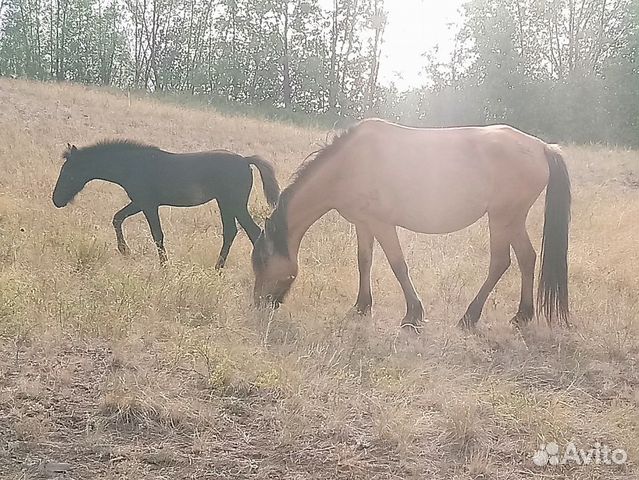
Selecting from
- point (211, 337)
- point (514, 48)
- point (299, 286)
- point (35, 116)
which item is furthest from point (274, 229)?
point (514, 48)

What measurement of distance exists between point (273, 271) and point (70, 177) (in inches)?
126

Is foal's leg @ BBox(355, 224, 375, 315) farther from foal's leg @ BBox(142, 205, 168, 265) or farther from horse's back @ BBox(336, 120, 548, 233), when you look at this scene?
foal's leg @ BBox(142, 205, 168, 265)

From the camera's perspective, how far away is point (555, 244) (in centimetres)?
554

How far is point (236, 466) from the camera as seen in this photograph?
9.22ft

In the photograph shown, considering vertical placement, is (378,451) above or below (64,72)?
below

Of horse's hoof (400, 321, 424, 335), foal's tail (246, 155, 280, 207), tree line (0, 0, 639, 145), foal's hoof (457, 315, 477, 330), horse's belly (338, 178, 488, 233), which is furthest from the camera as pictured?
tree line (0, 0, 639, 145)

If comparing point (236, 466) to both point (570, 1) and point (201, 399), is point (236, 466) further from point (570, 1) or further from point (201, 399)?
point (570, 1)

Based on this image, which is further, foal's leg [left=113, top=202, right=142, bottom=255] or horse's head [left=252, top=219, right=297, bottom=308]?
foal's leg [left=113, top=202, right=142, bottom=255]

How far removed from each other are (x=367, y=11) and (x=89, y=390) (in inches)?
1216

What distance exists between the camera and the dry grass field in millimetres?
2930

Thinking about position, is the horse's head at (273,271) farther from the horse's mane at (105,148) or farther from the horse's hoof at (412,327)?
the horse's mane at (105,148)

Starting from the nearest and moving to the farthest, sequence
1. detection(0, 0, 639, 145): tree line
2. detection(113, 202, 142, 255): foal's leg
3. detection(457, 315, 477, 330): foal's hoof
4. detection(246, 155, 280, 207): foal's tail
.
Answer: detection(457, 315, 477, 330): foal's hoof
detection(113, 202, 142, 255): foal's leg
detection(246, 155, 280, 207): foal's tail
detection(0, 0, 639, 145): tree line

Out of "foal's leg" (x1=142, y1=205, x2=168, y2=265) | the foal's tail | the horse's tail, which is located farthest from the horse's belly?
"foal's leg" (x1=142, y1=205, x2=168, y2=265)

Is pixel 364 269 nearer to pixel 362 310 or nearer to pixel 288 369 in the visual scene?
pixel 362 310
